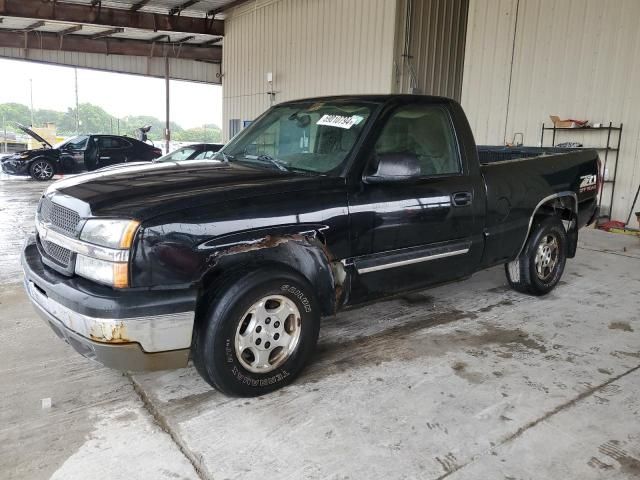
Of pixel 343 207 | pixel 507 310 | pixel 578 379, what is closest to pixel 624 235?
pixel 507 310

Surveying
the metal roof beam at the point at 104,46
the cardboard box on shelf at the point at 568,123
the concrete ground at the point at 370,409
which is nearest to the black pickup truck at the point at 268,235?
the concrete ground at the point at 370,409

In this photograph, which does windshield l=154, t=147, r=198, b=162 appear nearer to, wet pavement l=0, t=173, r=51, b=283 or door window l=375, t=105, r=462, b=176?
wet pavement l=0, t=173, r=51, b=283

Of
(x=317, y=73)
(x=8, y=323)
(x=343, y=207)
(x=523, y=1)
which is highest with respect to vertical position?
(x=523, y=1)

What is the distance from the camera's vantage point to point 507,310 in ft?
14.6

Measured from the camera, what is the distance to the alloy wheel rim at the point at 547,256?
185 inches

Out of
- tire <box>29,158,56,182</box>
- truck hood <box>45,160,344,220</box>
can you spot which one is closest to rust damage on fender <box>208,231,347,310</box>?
truck hood <box>45,160,344,220</box>

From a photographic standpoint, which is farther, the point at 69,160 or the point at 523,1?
the point at 69,160

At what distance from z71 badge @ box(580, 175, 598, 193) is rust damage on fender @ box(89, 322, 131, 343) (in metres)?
4.32

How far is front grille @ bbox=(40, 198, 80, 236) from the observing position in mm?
2697

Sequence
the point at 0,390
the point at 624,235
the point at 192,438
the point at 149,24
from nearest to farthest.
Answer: the point at 192,438, the point at 0,390, the point at 624,235, the point at 149,24

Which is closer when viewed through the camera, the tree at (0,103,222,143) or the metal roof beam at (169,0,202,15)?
the metal roof beam at (169,0,202,15)

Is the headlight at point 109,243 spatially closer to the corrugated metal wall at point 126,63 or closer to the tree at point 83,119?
the corrugated metal wall at point 126,63

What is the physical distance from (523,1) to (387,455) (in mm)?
9276

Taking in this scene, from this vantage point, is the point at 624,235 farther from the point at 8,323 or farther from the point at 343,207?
the point at 8,323
